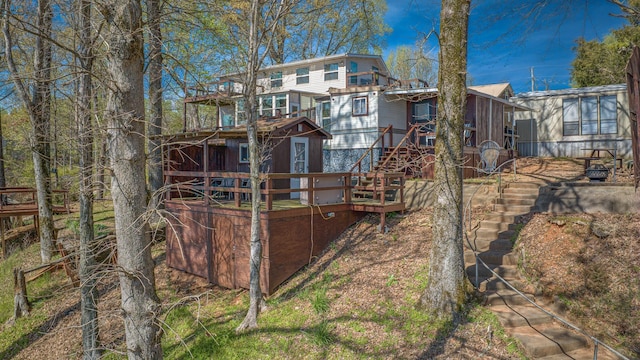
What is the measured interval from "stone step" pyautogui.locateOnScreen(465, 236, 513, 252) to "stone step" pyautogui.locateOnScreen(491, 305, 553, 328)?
179 centimetres

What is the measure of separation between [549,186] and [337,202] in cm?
555

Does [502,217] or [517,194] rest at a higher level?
[517,194]

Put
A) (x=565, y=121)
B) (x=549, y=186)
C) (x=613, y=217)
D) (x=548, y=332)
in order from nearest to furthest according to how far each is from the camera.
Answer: (x=548, y=332), (x=613, y=217), (x=549, y=186), (x=565, y=121)

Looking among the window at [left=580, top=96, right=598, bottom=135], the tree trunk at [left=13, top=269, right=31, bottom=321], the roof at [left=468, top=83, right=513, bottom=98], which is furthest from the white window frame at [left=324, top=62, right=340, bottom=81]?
the tree trunk at [left=13, top=269, right=31, bottom=321]

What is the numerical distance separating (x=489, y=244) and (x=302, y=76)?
21430mm

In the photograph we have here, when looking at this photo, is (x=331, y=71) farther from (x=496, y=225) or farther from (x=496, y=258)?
(x=496, y=258)

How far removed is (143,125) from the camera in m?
5.48

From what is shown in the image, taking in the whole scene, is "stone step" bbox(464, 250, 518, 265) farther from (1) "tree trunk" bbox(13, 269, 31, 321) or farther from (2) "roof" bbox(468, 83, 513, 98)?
(2) "roof" bbox(468, 83, 513, 98)

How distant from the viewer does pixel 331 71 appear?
2652cm

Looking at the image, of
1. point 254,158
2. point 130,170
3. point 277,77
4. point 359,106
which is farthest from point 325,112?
point 130,170

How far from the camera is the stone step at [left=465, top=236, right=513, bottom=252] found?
347 inches

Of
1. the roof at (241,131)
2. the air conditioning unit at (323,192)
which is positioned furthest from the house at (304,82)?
the air conditioning unit at (323,192)

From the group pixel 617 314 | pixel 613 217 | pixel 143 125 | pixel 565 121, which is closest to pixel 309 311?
pixel 143 125

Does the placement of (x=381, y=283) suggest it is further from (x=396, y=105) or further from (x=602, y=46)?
(x=602, y=46)
